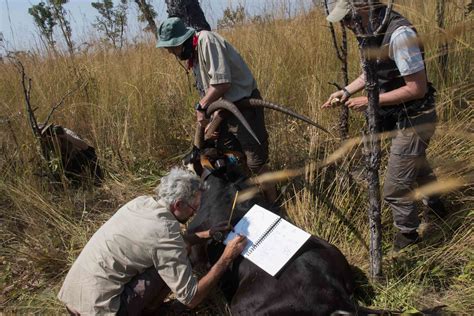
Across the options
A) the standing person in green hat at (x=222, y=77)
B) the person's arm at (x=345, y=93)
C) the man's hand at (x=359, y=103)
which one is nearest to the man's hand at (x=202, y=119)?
the standing person in green hat at (x=222, y=77)

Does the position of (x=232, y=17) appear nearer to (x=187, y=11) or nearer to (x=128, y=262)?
(x=187, y=11)

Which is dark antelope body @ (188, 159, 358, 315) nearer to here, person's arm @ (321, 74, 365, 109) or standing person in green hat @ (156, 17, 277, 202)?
person's arm @ (321, 74, 365, 109)

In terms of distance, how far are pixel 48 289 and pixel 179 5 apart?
113 inches

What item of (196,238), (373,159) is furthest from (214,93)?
(373,159)

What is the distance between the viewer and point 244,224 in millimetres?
2943

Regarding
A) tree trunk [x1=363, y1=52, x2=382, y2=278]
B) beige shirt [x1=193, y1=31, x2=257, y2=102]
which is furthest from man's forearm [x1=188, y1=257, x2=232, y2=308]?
beige shirt [x1=193, y1=31, x2=257, y2=102]

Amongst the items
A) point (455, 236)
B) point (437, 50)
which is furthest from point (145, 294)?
point (437, 50)

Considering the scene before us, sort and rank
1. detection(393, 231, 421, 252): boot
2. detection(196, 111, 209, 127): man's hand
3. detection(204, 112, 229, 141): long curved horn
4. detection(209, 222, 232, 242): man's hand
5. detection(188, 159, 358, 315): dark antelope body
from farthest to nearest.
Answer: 1. detection(196, 111, 209, 127): man's hand
2. detection(204, 112, 229, 141): long curved horn
3. detection(393, 231, 421, 252): boot
4. detection(209, 222, 232, 242): man's hand
5. detection(188, 159, 358, 315): dark antelope body

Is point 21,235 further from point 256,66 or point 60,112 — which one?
point 256,66

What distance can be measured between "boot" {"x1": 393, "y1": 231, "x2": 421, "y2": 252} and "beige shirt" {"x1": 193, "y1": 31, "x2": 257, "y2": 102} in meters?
1.62

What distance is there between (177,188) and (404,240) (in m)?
1.56

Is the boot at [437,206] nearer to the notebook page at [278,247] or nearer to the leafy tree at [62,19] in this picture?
the notebook page at [278,247]

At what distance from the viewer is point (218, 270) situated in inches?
106

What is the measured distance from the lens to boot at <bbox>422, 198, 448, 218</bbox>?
3.22m
